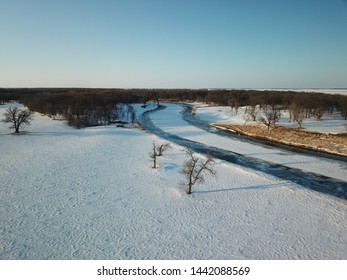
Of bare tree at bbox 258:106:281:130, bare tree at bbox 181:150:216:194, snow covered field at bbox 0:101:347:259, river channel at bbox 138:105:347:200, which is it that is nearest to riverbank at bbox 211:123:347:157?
bare tree at bbox 258:106:281:130

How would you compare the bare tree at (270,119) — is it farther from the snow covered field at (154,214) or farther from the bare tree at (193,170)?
the bare tree at (193,170)

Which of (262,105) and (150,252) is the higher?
(262,105)

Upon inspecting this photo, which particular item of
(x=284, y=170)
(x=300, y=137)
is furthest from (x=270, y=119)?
(x=284, y=170)

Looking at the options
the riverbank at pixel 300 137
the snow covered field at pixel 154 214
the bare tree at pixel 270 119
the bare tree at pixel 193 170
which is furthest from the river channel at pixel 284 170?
the bare tree at pixel 270 119

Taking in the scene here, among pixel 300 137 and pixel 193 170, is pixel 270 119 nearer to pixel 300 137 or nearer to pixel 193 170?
pixel 300 137
